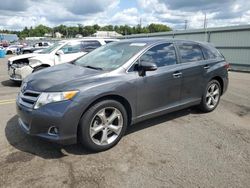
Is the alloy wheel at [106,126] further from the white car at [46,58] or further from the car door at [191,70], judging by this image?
the white car at [46,58]

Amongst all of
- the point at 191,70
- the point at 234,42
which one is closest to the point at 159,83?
the point at 191,70

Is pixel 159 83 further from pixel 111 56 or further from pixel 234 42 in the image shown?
pixel 234 42

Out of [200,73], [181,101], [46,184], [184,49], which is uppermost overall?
[184,49]

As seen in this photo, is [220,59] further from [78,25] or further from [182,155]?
[78,25]

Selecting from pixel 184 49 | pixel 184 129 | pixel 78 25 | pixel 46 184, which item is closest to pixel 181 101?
pixel 184 129

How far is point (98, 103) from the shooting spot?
11.4 feet

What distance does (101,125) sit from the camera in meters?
3.59

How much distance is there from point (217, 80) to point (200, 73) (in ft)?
2.74

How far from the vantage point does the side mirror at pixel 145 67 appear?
3.80 m

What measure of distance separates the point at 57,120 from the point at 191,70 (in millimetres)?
2835

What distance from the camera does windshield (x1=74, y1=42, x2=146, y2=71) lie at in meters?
4.05

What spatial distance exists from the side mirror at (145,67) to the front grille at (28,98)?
1608 millimetres

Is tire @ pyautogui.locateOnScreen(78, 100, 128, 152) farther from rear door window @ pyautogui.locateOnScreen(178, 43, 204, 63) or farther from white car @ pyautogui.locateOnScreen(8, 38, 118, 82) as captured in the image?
white car @ pyautogui.locateOnScreen(8, 38, 118, 82)

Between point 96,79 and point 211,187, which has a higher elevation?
point 96,79
